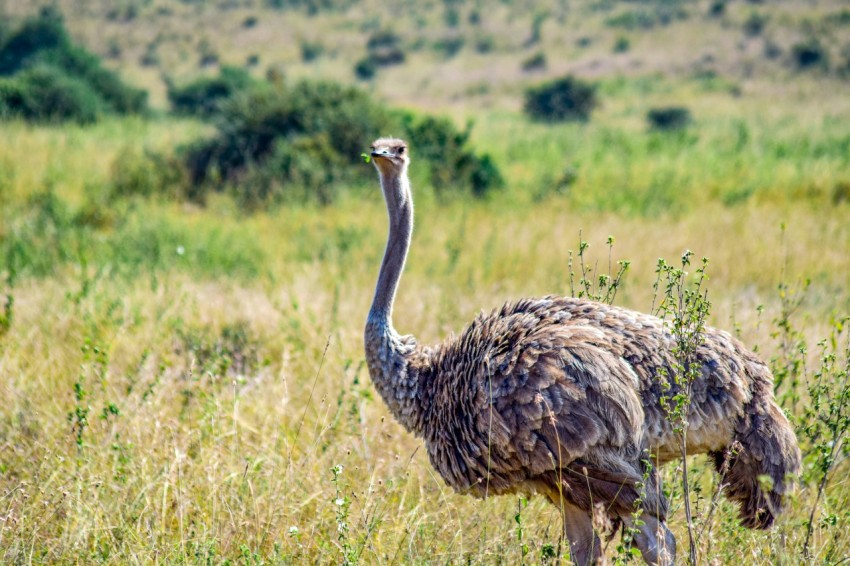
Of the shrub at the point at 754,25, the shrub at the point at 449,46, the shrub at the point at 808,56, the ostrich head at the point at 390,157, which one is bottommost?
the shrub at the point at 449,46

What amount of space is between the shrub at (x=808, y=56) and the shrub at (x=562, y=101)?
32.0 ft

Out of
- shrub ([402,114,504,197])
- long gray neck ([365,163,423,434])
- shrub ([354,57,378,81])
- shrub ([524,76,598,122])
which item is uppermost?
long gray neck ([365,163,423,434])

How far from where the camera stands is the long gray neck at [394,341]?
367cm

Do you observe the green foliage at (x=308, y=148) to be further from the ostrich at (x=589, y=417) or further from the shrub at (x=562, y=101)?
the shrub at (x=562, y=101)

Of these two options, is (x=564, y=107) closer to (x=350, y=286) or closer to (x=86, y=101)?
(x=86, y=101)

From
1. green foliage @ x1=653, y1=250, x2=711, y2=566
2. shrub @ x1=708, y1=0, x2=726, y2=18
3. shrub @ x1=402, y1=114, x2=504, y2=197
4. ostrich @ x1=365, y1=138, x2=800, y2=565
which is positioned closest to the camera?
green foliage @ x1=653, y1=250, x2=711, y2=566

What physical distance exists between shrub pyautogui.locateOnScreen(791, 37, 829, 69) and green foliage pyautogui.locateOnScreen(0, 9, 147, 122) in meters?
21.9

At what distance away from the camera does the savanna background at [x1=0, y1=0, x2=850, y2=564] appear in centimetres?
353

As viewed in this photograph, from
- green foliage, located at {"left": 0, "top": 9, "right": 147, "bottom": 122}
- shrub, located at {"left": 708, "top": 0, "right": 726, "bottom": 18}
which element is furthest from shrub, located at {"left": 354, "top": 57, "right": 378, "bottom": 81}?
shrub, located at {"left": 708, "top": 0, "right": 726, "bottom": 18}

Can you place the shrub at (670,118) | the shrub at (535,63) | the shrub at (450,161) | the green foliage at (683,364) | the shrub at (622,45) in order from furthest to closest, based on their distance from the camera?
the shrub at (622,45) < the shrub at (535,63) < the shrub at (670,118) < the shrub at (450,161) < the green foliage at (683,364)

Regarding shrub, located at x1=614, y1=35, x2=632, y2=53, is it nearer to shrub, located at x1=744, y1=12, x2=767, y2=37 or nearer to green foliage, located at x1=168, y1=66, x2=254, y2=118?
shrub, located at x1=744, y1=12, x2=767, y2=37

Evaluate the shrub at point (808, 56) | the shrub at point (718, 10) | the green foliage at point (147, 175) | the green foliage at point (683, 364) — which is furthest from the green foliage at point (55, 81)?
the shrub at point (718, 10)

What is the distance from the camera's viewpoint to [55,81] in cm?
1758

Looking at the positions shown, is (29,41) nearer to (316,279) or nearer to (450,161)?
(450,161)
